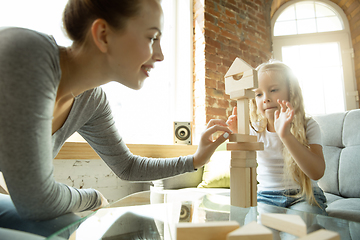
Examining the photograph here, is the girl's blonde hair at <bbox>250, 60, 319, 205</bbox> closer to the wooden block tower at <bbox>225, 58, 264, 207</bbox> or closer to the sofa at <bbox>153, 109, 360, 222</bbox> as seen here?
the sofa at <bbox>153, 109, 360, 222</bbox>

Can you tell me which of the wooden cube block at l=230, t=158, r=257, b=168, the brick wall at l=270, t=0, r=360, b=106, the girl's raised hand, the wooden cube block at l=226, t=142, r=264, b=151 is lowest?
the wooden cube block at l=230, t=158, r=257, b=168

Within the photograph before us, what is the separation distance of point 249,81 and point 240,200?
0.37m

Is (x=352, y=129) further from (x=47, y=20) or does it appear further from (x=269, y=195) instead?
(x=47, y=20)

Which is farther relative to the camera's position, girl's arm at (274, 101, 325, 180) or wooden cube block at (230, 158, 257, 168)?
girl's arm at (274, 101, 325, 180)

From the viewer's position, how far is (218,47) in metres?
Result: 2.77

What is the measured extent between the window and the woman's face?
1.86 meters

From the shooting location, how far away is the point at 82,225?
1.94 feet

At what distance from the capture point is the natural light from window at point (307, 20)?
3.35 metres

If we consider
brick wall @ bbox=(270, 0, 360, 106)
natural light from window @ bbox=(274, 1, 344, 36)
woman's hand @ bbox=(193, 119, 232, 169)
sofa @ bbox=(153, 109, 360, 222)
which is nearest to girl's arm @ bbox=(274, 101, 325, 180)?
woman's hand @ bbox=(193, 119, 232, 169)

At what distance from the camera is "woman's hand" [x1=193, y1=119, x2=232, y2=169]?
83cm

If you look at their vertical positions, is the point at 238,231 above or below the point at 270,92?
below

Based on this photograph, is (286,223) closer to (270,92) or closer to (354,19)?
(270,92)

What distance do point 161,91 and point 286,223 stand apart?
246cm

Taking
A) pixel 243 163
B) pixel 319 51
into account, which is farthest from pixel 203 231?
pixel 319 51
